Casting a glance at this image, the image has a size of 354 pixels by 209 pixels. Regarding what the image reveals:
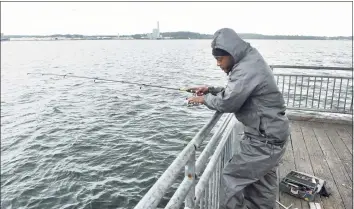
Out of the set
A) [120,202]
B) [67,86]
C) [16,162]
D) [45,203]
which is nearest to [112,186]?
[120,202]

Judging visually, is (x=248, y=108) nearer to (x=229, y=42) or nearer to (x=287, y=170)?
(x=229, y=42)

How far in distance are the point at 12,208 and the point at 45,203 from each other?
0.95m

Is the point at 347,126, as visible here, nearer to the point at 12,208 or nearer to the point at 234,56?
the point at 234,56

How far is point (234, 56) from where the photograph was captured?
2873mm

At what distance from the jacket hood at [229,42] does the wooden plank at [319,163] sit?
2641 mm

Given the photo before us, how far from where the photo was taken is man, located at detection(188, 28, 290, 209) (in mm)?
2775

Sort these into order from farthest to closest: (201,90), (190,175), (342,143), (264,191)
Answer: (342,143) → (201,90) → (264,191) → (190,175)

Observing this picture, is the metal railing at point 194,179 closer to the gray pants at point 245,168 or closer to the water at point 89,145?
the gray pants at point 245,168

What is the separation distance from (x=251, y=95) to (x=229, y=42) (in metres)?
0.52

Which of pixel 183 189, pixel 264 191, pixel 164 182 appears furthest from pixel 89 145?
pixel 164 182

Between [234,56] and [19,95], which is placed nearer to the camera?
[234,56]

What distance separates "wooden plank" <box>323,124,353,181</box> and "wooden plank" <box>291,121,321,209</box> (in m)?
0.57

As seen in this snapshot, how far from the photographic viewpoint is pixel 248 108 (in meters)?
2.92

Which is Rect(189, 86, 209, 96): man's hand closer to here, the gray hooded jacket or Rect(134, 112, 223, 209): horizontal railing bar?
the gray hooded jacket
